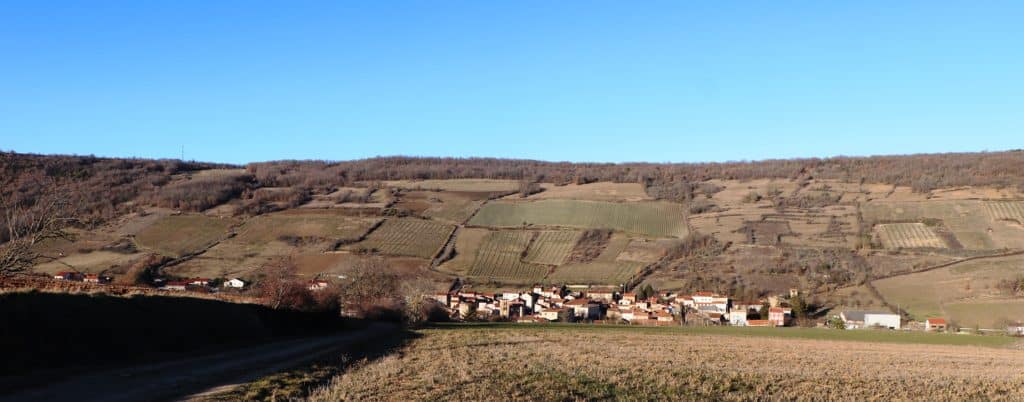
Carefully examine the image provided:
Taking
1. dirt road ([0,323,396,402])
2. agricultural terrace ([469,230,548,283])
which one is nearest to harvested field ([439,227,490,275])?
agricultural terrace ([469,230,548,283])

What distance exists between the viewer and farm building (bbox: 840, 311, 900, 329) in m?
66.9

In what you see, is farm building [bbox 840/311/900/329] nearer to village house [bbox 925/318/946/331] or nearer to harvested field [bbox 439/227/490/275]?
village house [bbox 925/318/946/331]

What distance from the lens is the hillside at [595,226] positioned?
264 feet

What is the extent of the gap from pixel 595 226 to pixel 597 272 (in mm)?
17890

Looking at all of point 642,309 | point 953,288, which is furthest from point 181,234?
point 953,288

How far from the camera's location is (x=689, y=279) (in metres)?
85.1

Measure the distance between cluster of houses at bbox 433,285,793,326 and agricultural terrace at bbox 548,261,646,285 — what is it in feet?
8.13

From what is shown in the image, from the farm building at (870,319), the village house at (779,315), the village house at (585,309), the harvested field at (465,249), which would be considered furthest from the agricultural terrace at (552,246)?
the farm building at (870,319)

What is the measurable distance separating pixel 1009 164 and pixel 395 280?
A: 3945 inches

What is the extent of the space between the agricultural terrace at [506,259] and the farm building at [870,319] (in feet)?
109

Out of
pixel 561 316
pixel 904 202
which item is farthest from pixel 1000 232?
pixel 561 316

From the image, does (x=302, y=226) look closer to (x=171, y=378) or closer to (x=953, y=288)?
(x=953, y=288)

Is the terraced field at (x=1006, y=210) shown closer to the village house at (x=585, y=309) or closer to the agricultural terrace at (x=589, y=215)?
the agricultural terrace at (x=589, y=215)

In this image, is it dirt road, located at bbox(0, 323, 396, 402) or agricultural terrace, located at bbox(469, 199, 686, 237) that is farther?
agricultural terrace, located at bbox(469, 199, 686, 237)
